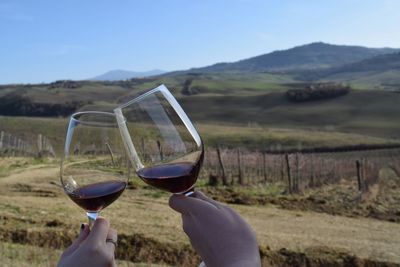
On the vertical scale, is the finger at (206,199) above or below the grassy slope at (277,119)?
above

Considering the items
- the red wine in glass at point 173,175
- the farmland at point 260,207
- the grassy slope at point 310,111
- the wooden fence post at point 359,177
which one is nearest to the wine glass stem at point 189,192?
the red wine in glass at point 173,175

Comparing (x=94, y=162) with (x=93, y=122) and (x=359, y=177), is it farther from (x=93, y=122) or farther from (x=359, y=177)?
(x=359, y=177)

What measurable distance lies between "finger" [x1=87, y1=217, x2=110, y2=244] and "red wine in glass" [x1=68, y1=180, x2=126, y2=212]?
0.29m

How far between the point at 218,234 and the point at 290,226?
46.7 feet

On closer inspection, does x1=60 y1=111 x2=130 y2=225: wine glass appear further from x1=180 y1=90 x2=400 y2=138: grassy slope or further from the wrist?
x1=180 y1=90 x2=400 y2=138: grassy slope

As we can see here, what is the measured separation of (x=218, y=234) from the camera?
1.46 metres

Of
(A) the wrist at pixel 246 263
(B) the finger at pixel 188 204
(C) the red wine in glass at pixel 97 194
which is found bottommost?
(A) the wrist at pixel 246 263

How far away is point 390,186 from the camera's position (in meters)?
27.0

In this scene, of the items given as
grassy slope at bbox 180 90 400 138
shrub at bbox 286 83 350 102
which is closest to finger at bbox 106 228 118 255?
grassy slope at bbox 180 90 400 138

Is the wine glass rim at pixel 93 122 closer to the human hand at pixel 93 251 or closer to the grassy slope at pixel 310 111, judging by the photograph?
the human hand at pixel 93 251

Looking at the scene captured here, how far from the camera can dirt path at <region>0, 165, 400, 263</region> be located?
11.0 meters

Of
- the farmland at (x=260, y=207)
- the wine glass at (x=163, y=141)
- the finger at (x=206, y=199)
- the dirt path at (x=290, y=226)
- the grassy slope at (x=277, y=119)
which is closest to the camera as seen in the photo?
the finger at (x=206, y=199)

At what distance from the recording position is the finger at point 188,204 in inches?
59.9

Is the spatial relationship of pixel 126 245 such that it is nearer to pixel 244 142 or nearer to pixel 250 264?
pixel 250 264
